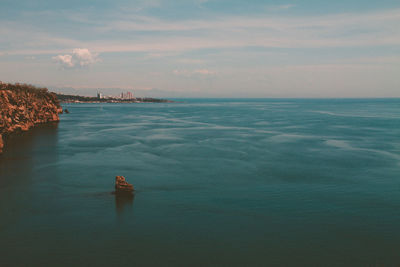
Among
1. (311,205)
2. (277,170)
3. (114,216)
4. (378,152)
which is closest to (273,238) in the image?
(311,205)

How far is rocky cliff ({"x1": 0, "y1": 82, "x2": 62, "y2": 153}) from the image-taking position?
41625 mm

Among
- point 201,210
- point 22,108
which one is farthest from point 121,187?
point 22,108

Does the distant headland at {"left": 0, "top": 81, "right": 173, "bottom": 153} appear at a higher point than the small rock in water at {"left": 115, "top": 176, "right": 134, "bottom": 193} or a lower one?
higher

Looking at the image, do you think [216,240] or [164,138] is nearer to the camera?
[216,240]

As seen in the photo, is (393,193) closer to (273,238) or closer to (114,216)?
(273,238)

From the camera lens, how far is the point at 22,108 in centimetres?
5266

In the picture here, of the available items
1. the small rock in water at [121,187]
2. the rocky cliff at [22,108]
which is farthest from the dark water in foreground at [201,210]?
the rocky cliff at [22,108]

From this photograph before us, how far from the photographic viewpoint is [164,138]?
48.0 metres

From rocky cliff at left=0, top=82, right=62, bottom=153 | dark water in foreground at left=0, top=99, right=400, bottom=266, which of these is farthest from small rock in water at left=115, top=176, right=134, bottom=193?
rocky cliff at left=0, top=82, right=62, bottom=153

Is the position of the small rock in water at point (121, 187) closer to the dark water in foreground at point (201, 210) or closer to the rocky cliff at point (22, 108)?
the dark water in foreground at point (201, 210)

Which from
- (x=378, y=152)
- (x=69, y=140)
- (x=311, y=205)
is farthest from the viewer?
(x=69, y=140)

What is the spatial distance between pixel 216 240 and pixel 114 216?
5943 millimetres

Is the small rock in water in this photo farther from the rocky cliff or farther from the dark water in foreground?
the rocky cliff

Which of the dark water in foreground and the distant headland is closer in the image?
the dark water in foreground
